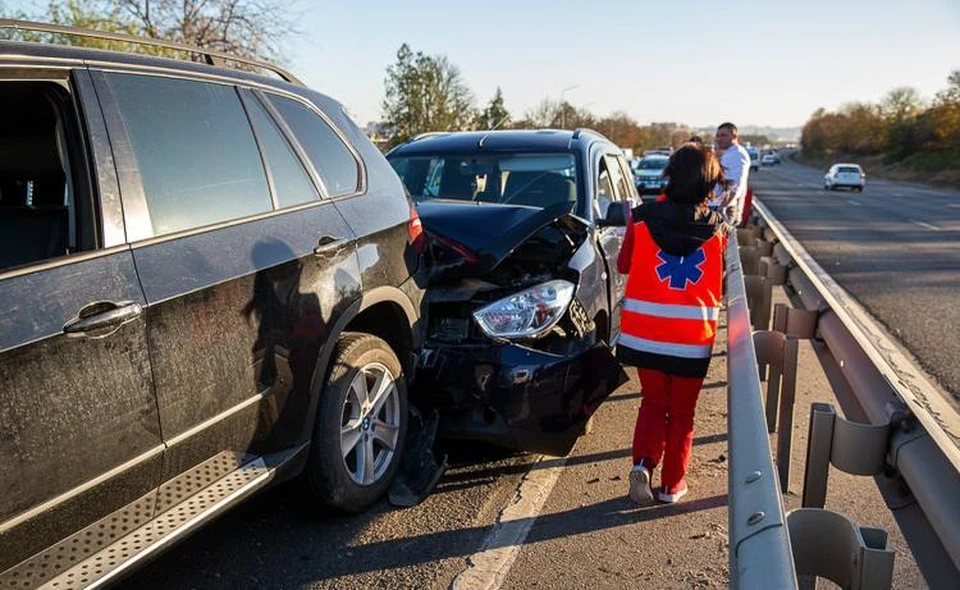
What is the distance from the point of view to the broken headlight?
4.04 metres

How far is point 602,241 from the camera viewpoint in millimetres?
5168

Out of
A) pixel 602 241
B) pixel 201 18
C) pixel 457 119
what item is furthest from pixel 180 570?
pixel 457 119

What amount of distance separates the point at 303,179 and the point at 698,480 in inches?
105

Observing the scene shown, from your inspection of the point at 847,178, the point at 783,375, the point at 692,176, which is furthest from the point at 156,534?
the point at 847,178

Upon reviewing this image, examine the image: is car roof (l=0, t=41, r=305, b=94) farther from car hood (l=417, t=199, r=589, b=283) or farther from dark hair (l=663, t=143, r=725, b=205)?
dark hair (l=663, t=143, r=725, b=205)

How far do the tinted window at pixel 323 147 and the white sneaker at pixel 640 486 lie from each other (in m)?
2.05

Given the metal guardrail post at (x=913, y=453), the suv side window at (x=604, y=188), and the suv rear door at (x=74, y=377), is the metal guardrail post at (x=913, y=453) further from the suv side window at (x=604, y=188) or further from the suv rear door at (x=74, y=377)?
the suv rear door at (x=74, y=377)

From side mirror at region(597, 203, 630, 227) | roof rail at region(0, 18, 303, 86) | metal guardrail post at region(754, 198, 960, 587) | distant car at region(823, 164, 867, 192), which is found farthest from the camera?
distant car at region(823, 164, 867, 192)

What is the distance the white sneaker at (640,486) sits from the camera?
390 centimetres

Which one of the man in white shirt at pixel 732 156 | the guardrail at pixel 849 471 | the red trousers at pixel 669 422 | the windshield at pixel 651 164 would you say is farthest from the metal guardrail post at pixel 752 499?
the windshield at pixel 651 164

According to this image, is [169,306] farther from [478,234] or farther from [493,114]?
[493,114]

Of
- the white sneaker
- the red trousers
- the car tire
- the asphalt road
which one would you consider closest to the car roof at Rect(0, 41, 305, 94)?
the car tire

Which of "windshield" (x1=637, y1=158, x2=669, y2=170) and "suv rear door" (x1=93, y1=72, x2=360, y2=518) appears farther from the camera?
"windshield" (x1=637, y1=158, x2=669, y2=170)

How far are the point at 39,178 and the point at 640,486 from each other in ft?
10.2
